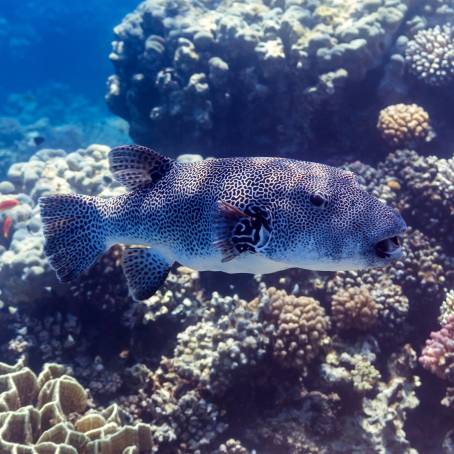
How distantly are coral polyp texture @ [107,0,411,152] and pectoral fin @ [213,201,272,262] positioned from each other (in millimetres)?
5956

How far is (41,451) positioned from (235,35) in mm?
8302

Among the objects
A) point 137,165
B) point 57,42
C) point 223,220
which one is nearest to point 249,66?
point 137,165

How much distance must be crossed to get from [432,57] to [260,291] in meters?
6.10

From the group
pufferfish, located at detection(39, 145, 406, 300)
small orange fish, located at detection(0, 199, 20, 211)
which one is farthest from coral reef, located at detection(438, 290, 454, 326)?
small orange fish, located at detection(0, 199, 20, 211)

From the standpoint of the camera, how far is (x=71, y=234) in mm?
4234

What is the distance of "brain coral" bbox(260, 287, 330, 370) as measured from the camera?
482 cm

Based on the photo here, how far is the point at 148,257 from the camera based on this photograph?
4.04 meters

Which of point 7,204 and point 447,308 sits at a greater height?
point 7,204

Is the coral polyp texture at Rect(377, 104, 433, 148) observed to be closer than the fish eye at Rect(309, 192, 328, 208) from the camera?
No

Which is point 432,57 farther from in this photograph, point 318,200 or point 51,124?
point 51,124

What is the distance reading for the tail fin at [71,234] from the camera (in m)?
4.18

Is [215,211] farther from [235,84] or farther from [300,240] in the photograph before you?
[235,84]

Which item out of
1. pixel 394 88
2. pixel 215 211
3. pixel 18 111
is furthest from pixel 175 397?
pixel 18 111

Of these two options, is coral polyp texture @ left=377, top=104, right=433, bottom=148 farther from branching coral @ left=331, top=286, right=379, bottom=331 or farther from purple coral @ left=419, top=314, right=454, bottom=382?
purple coral @ left=419, top=314, right=454, bottom=382
